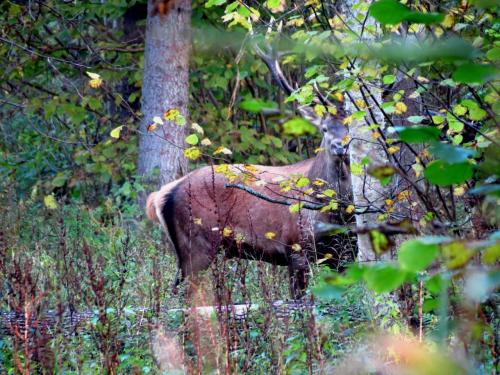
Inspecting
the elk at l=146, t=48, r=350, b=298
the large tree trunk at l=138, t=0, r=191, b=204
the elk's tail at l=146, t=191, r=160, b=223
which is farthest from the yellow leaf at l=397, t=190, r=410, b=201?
the large tree trunk at l=138, t=0, r=191, b=204

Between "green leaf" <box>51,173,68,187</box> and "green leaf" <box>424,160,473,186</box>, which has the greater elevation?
"green leaf" <box>51,173,68,187</box>

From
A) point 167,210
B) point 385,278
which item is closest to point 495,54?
point 385,278

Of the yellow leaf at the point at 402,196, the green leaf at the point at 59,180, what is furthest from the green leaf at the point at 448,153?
the green leaf at the point at 59,180

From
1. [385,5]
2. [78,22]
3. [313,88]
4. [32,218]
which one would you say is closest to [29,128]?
[78,22]

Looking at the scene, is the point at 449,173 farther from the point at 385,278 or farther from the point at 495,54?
the point at 495,54

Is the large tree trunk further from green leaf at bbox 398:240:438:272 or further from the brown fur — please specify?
green leaf at bbox 398:240:438:272

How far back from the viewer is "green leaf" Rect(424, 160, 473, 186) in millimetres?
1505

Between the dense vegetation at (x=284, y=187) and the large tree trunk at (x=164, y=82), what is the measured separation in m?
0.64

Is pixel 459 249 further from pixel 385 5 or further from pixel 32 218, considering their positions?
pixel 32 218

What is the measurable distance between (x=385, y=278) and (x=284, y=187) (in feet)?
13.5

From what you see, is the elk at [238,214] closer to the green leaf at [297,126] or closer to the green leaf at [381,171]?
the green leaf at [381,171]

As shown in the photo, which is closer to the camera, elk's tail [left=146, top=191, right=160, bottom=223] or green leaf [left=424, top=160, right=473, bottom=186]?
green leaf [left=424, top=160, right=473, bottom=186]

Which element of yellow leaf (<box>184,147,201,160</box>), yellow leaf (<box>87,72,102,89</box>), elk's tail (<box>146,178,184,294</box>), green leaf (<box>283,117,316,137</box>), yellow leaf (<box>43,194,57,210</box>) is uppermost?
yellow leaf (<box>43,194,57,210</box>)

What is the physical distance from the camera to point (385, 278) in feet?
4.05
